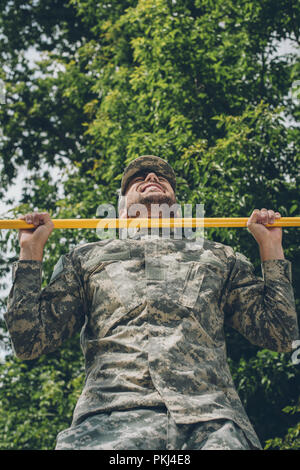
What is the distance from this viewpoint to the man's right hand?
9.11 feet

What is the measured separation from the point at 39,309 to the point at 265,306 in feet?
3.14

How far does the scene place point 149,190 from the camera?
10.9 ft

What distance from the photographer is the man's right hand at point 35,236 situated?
278 cm

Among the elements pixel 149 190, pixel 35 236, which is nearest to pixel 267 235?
pixel 149 190

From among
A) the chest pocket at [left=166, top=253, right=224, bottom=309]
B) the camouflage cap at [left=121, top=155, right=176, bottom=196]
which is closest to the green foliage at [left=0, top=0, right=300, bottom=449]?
the camouflage cap at [left=121, top=155, right=176, bottom=196]

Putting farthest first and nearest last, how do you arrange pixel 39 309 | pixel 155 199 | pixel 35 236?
pixel 155 199 → pixel 35 236 → pixel 39 309

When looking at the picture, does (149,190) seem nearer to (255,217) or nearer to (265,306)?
(255,217)

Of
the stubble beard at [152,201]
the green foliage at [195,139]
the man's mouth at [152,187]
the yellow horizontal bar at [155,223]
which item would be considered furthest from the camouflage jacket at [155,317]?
the green foliage at [195,139]

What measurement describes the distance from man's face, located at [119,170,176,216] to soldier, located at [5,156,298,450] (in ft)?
1.03

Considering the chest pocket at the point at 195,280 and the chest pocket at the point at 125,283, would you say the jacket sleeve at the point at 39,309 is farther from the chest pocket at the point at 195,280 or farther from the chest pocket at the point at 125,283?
the chest pocket at the point at 195,280

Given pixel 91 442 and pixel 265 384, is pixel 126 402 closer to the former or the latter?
pixel 91 442
